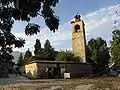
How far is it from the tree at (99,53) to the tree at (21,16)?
54.5 metres

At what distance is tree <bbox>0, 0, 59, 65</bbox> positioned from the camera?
55.4ft

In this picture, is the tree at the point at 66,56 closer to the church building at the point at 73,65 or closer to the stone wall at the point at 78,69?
the church building at the point at 73,65

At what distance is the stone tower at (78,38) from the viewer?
2776 inches

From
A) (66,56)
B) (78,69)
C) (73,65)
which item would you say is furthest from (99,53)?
(73,65)

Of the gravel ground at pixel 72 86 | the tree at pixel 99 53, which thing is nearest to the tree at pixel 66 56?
the tree at pixel 99 53

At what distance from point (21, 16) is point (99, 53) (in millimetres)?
57279

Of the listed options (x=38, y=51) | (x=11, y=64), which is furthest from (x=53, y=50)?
(x=11, y=64)

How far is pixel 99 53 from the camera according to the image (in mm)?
73625

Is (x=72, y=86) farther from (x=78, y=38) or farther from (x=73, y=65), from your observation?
(x=78, y=38)

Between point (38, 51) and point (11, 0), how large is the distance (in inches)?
3056

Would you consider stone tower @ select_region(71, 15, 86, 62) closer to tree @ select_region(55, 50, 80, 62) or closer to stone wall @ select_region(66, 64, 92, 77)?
tree @ select_region(55, 50, 80, 62)

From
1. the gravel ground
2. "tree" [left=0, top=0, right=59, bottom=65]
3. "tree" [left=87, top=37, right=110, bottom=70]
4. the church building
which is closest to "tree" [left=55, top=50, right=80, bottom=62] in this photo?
the church building

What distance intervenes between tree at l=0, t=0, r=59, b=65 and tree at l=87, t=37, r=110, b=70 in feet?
179

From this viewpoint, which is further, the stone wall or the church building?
the stone wall
